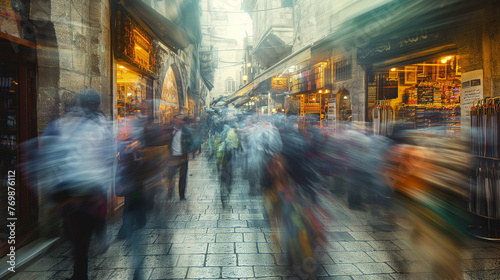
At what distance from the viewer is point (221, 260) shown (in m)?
3.42

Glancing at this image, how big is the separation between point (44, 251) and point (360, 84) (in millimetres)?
10342

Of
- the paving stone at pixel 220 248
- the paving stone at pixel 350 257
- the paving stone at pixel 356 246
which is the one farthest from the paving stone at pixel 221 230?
the paving stone at pixel 356 246

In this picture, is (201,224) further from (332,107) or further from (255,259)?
(332,107)

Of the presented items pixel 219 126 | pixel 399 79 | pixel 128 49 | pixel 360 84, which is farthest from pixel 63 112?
pixel 399 79

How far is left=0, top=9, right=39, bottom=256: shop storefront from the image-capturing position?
3.77m

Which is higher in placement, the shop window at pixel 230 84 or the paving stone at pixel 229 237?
the shop window at pixel 230 84

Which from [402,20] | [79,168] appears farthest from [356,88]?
[79,168]

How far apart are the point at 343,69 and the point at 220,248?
977 centimetres

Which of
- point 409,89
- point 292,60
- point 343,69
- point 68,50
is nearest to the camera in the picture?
point 68,50

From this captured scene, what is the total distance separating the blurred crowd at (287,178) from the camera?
2.68 meters

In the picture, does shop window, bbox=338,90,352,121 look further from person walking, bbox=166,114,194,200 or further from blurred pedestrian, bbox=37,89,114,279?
blurred pedestrian, bbox=37,89,114,279

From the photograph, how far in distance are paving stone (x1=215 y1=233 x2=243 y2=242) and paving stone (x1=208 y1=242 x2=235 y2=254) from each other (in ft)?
0.47

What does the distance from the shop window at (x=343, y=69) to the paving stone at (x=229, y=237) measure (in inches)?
346

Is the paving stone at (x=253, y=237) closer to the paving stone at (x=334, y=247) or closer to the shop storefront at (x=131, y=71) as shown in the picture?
the paving stone at (x=334, y=247)
